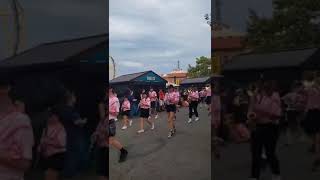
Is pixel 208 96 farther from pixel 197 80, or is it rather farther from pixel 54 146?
pixel 54 146

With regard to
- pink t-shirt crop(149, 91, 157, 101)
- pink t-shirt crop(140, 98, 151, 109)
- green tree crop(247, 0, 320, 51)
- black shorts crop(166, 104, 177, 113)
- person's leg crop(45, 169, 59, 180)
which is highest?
green tree crop(247, 0, 320, 51)

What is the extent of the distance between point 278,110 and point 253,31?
66cm

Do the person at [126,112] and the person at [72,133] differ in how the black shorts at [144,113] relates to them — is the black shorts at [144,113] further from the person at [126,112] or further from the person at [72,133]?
the person at [72,133]

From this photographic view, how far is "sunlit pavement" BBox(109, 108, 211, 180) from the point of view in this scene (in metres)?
3.59

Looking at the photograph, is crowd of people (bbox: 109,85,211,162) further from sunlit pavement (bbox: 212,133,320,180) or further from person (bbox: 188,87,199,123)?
sunlit pavement (bbox: 212,133,320,180)

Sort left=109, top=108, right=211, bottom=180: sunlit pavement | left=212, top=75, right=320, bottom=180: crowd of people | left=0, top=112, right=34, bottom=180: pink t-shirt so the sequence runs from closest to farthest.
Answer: left=0, top=112, right=34, bottom=180: pink t-shirt
left=109, top=108, right=211, bottom=180: sunlit pavement
left=212, top=75, right=320, bottom=180: crowd of people

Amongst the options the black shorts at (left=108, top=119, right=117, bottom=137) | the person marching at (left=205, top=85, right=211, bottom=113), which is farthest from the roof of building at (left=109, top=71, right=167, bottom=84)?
the person marching at (left=205, top=85, right=211, bottom=113)

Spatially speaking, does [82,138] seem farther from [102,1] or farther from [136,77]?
[102,1]

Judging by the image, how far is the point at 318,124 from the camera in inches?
149

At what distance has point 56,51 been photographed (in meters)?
3.28

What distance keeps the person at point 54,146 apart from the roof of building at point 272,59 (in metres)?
1.39

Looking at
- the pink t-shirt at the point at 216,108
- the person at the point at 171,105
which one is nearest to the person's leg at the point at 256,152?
the pink t-shirt at the point at 216,108

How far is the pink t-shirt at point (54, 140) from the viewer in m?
3.25

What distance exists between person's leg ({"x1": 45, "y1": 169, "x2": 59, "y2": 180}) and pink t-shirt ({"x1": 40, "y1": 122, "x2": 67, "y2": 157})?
0.12m
